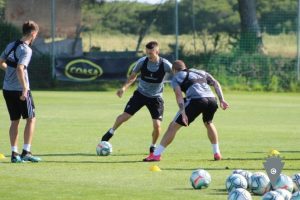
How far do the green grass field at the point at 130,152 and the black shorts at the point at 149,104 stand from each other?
28.7 inches

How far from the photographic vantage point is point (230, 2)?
157 feet

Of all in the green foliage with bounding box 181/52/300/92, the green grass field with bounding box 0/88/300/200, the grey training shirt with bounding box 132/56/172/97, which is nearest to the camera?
the green grass field with bounding box 0/88/300/200

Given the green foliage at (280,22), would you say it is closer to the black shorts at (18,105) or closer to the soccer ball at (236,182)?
the black shorts at (18,105)

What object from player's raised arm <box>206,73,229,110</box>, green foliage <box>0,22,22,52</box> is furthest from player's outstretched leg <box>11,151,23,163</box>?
green foliage <box>0,22,22,52</box>

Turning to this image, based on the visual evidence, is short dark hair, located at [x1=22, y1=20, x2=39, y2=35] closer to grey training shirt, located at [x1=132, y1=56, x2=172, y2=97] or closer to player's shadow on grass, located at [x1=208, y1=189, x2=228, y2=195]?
grey training shirt, located at [x1=132, y1=56, x2=172, y2=97]

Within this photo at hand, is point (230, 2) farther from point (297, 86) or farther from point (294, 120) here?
point (294, 120)

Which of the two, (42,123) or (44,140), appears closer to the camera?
(44,140)

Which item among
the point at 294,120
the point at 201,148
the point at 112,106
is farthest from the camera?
the point at 112,106

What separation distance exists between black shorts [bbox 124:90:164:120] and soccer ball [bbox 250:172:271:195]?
518 cm

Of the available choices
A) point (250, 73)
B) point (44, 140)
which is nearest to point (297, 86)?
point (250, 73)

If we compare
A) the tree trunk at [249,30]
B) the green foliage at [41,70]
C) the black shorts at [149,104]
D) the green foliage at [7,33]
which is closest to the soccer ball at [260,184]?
the black shorts at [149,104]

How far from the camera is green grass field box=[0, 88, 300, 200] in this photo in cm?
1177

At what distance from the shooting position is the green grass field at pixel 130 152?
11.8 meters

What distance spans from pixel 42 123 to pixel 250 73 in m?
15.8
